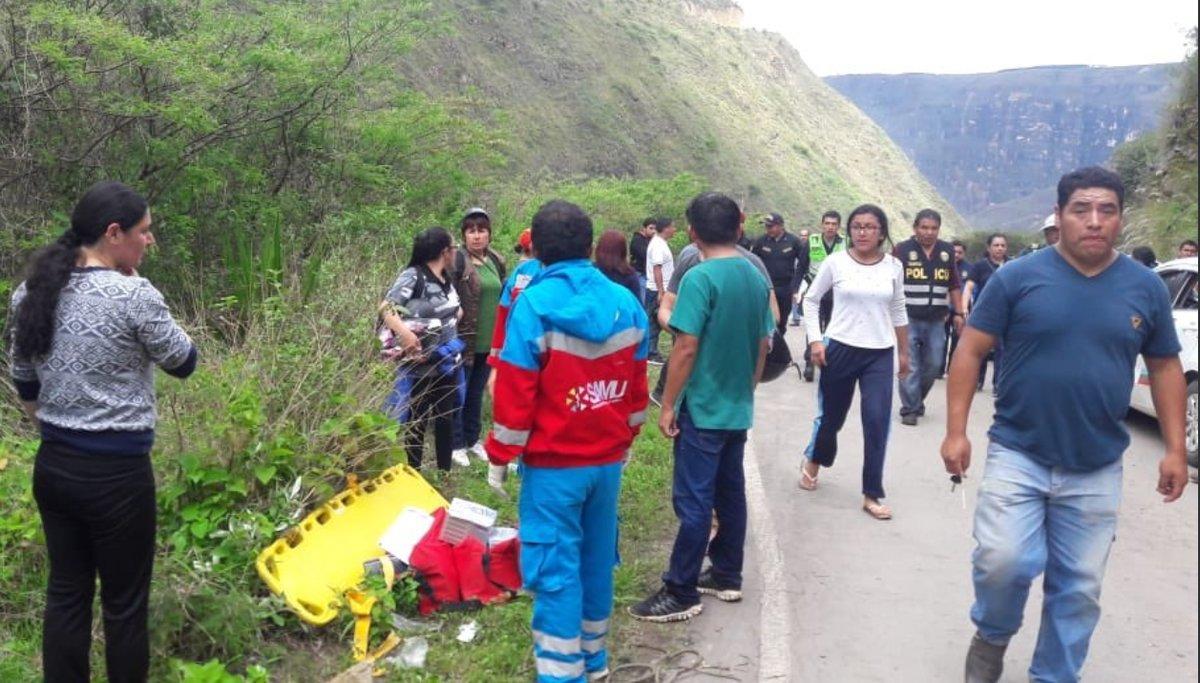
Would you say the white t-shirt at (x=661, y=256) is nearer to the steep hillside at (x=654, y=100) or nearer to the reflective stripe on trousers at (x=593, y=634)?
the steep hillside at (x=654, y=100)

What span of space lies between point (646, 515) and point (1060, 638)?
9.88 feet

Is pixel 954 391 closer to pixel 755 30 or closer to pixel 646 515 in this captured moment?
pixel 646 515

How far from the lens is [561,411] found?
4.00 metres

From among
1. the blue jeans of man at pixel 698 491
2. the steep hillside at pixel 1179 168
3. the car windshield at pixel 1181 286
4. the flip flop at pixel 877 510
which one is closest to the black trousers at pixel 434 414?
the blue jeans of man at pixel 698 491

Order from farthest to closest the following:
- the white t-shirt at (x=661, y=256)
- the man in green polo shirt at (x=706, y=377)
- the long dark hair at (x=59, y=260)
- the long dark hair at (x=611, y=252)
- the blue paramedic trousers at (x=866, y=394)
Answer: the white t-shirt at (x=661, y=256), the long dark hair at (x=611, y=252), the blue paramedic trousers at (x=866, y=394), the man in green polo shirt at (x=706, y=377), the long dark hair at (x=59, y=260)

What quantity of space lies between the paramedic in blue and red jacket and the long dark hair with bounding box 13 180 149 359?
4.59 ft

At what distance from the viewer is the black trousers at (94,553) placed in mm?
3529

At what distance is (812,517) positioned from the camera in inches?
269

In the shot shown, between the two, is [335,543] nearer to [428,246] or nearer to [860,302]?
[428,246]

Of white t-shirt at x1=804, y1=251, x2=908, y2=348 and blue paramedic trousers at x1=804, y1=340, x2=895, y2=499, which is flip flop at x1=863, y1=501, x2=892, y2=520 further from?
white t-shirt at x1=804, y1=251, x2=908, y2=348

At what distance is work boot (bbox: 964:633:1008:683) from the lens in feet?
13.8

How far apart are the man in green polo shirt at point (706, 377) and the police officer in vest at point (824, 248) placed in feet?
10.3

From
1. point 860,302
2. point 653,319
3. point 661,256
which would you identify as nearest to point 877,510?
point 860,302

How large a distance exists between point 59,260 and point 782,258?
10542mm
